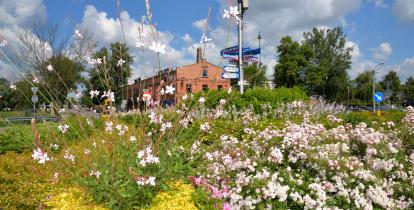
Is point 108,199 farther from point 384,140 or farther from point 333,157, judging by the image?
point 384,140

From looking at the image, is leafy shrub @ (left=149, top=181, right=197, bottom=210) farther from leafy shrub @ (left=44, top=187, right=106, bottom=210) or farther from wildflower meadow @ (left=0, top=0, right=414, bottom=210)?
leafy shrub @ (left=44, top=187, right=106, bottom=210)

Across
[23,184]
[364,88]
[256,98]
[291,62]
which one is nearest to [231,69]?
[256,98]

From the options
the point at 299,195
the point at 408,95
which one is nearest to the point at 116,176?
the point at 299,195

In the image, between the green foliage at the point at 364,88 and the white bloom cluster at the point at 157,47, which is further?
the green foliage at the point at 364,88

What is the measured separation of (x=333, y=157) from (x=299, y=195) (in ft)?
3.16

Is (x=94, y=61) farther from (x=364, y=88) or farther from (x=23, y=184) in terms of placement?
(x=364, y=88)

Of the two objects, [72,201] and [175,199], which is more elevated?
[175,199]

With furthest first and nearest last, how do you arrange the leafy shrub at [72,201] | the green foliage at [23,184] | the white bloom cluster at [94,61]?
the green foliage at [23,184] → the white bloom cluster at [94,61] → the leafy shrub at [72,201]

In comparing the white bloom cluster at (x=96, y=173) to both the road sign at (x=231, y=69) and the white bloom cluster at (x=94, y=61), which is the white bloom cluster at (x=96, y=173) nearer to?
the white bloom cluster at (x=94, y=61)

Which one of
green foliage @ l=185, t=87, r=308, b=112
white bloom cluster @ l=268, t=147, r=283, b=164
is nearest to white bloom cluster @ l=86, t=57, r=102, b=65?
white bloom cluster @ l=268, t=147, r=283, b=164

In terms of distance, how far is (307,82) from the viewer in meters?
40.9

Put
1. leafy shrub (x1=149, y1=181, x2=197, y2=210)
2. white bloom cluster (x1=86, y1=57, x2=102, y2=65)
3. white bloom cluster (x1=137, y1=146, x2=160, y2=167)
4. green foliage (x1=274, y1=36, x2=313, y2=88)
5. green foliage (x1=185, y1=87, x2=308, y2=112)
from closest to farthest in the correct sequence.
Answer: white bloom cluster (x1=137, y1=146, x2=160, y2=167)
leafy shrub (x1=149, y1=181, x2=197, y2=210)
white bloom cluster (x1=86, y1=57, x2=102, y2=65)
green foliage (x1=185, y1=87, x2=308, y2=112)
green foliage (x1=274, y1=36, x2=313, y2=88)

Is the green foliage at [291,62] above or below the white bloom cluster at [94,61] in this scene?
above

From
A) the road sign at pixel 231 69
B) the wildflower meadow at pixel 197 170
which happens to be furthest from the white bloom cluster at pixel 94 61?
the road sign at pixel 231 69
